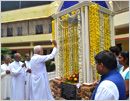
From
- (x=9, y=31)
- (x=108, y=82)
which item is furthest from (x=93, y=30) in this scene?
(x=9, y=31)

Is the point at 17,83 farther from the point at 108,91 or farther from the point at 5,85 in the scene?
the point at 108,91

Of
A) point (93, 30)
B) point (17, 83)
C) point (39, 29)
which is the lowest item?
point (17, 83)

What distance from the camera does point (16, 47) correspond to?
22.3 meters

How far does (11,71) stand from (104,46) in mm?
3451

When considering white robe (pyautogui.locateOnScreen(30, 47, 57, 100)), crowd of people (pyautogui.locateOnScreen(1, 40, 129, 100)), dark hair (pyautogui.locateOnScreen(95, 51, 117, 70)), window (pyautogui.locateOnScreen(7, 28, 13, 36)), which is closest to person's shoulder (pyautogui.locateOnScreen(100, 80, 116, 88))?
crowd of people (pyautogui.locateOnScreen(1, 40, 129, 100))

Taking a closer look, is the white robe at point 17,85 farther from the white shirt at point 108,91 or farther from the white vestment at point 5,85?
the white shirt at point 108,91

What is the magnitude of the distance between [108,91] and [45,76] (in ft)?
9.80

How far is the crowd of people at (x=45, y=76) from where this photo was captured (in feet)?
4.71

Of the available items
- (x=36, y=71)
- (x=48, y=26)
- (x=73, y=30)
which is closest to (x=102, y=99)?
(x=36, y=71)

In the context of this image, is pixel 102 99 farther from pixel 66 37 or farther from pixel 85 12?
pixel 66 37

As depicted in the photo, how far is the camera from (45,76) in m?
4.16

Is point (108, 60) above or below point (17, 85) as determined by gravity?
above

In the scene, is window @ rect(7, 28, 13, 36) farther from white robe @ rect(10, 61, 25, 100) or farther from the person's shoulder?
the person's shoulder

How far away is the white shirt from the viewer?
54.4 inches
